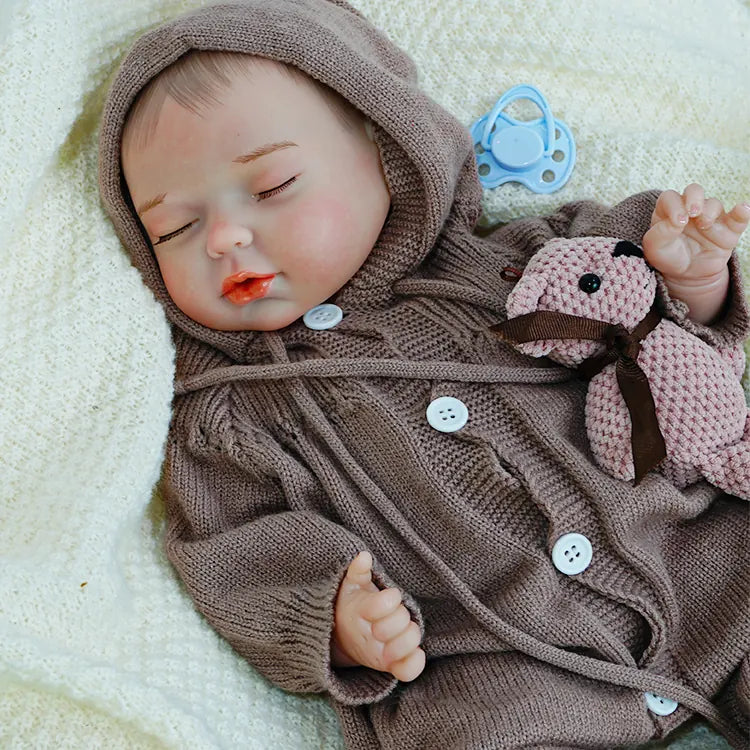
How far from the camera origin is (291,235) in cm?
143

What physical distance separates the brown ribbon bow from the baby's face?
298mm

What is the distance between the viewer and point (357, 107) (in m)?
1.48

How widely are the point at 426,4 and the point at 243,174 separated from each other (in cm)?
64

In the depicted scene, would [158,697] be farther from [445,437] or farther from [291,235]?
[291,235]

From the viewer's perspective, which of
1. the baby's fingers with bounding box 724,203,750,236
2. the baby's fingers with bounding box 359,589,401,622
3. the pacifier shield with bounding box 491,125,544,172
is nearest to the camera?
the baby's fingers with bounding box 359,589,401,622

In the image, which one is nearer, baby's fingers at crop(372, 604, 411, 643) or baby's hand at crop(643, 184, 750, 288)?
baby's fingers at crop(372, 604, 411, 643)

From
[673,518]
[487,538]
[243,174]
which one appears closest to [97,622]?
[487,538]

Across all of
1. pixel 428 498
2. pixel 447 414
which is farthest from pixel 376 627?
pixel 447 414

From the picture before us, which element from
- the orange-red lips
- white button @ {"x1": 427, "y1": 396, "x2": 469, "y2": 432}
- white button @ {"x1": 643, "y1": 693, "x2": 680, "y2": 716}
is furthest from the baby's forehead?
white button @ {"x1": 643, "y1": 693, "x2": 680, "y2": 716}

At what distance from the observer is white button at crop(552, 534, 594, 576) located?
1354 mm

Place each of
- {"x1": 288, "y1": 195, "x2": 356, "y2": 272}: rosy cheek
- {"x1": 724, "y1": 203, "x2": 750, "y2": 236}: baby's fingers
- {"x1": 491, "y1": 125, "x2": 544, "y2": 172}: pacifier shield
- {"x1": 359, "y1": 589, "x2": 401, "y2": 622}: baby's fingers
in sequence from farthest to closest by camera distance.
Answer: {"x1": 491, "y1": 125, "x2": 544, "y2": 172}: pacifier shield, {"x1": 288, "y1": 195, "x2": 356, "y2": 272}: rosy cheek, {"x1": 724, "y1": 203, "x2": 750, "y2": 236}: baby's fingers, {"x1": 359, "y1": 589, "x2": 401, "y2": 622}: baby's fingers

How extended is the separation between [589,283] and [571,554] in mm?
384

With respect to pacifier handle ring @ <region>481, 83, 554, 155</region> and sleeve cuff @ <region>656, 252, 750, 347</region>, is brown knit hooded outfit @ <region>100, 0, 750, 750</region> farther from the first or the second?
pacifier handle ring @ <region>481, 83, 554, 155</region>

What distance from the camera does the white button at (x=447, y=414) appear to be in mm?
1418
